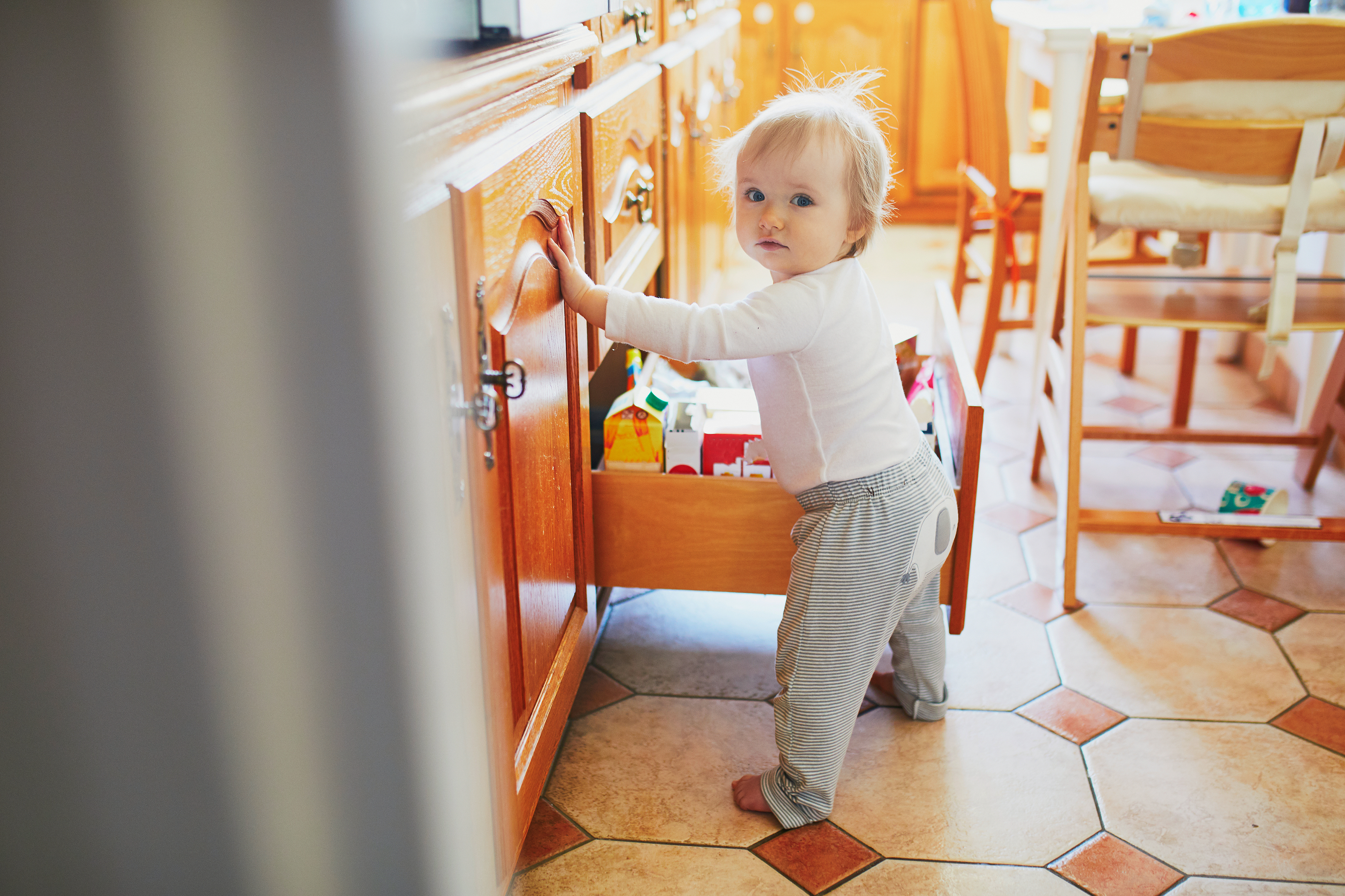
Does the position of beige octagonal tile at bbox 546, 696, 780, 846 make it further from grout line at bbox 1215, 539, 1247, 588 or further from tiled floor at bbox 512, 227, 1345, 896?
grout line at bbox 1215, 539, 1247, 588

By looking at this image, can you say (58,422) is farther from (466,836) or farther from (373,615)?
(466,836)

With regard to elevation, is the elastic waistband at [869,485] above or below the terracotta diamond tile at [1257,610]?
above

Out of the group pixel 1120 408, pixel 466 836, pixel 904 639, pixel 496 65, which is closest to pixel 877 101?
pixel 1120 408

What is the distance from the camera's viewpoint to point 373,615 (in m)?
0.62

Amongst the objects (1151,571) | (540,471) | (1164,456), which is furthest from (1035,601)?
(540,471)

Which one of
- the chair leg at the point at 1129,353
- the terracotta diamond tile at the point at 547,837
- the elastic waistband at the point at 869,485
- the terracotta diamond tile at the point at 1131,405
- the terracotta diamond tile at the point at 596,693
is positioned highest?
the elastic waistband at the point at 869,485

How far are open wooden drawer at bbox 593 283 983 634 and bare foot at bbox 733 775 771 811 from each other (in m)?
0.22

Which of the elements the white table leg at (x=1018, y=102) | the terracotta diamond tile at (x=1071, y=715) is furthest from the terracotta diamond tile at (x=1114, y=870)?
the white table leg at (x=1018, y=102)

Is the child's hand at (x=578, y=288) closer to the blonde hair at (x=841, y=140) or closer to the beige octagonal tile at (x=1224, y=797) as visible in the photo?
the blonde hair at (x=841, y=140)

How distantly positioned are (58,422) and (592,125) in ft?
2.16

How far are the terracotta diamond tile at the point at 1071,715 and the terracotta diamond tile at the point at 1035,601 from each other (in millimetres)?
195

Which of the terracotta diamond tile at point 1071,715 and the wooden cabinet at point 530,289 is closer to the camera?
the wooden cabinet at point 530,289

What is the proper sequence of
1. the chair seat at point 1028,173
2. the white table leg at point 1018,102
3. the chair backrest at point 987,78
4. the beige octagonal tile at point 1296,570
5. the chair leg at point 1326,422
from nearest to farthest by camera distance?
the beige octagonal tile at point 1296,570, the chair leg at point 1326,422, the chair backrest at point 987,78, the chair seat at point 1028,173, the white table leg at point 1018,102

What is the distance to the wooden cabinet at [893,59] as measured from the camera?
3789 mm
